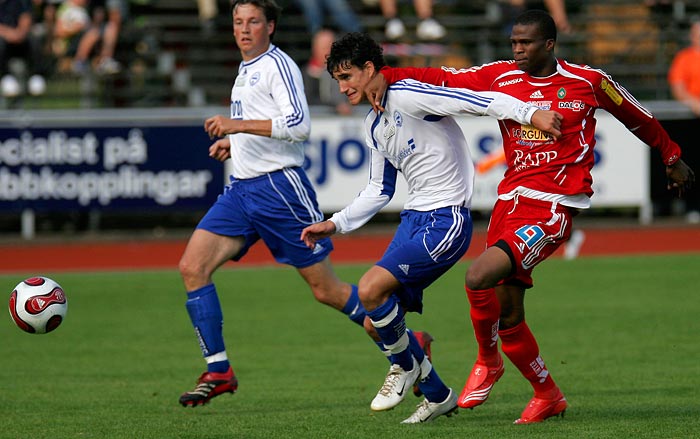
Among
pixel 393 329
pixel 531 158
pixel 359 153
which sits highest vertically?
pixel 531 158

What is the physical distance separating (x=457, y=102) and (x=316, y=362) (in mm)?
3383

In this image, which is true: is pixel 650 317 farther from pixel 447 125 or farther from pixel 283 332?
pixel 447 125

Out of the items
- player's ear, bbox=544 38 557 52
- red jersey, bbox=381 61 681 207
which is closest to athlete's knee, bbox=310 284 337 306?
red jersey, bbox=381 61 681 207

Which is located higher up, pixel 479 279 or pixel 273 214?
pixel 273 214

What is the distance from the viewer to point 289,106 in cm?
743

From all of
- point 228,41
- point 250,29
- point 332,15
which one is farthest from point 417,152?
point 228,41

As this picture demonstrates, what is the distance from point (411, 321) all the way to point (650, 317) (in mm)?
2189

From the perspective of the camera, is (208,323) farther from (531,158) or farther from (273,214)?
(531,158)

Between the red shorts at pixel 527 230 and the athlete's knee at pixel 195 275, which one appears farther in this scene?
the athlete's knee at pixel 195 275

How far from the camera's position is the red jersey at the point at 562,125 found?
6.62 m

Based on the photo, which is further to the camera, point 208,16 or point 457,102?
point 208,16

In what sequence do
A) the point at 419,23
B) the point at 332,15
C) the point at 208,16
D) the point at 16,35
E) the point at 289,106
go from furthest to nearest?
the point at 419,23 < the point at 332,15 < the point at 208,16 < the point at 16,35 < the point at 289,106

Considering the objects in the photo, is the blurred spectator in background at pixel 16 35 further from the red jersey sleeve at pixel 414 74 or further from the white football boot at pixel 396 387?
the white football boot at pixel 396 387

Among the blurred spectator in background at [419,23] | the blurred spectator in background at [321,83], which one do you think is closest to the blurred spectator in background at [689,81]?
the blurred spectator in background at [419,23]
